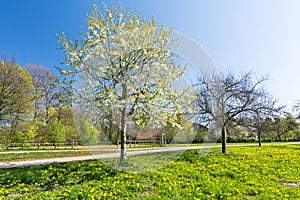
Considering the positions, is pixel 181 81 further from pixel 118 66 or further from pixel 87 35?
pixel 87 35

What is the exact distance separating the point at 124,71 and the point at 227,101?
10120 millimetres

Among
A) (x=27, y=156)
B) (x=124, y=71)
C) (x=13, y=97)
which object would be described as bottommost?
(x=27, y=156)

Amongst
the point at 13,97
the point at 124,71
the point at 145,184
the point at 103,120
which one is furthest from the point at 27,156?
the point at 13,97

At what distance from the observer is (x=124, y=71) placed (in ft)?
31.3

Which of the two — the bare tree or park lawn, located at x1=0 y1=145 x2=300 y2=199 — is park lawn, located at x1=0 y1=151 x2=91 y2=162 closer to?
park lawn, located at x1=0 y1=145 x2=300 y2=199

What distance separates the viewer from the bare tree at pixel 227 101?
15.4 m

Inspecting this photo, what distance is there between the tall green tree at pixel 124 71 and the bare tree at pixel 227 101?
6685 mm

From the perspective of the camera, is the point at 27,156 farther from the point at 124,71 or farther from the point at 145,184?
the point at 145,184

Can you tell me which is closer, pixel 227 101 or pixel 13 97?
pixel 227 101

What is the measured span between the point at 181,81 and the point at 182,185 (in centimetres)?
544

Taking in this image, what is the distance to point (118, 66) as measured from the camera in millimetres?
9492

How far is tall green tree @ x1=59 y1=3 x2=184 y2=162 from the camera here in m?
9.35

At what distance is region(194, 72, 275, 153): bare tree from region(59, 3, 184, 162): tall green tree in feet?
21.9

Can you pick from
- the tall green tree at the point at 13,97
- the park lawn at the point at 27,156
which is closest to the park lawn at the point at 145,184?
the park lawn at the point at 27,156
